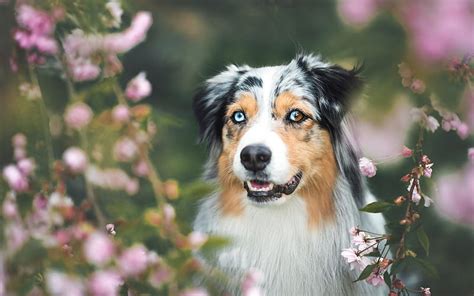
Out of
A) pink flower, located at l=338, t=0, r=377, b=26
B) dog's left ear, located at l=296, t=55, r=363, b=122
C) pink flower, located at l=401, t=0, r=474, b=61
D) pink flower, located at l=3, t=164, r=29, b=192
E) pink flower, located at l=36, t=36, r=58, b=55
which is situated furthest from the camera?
dog's left ear, located at l=296, t=55, r=363, b=122

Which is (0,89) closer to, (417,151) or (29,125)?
(29,125)

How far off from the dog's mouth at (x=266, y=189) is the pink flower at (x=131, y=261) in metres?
0.79

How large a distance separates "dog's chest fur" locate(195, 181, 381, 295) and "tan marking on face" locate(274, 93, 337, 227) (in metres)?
0.04

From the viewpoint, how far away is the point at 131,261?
6.89 feet

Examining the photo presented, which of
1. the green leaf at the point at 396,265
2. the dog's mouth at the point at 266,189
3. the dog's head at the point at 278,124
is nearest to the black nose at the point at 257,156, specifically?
the dog's head at the point at 278,124

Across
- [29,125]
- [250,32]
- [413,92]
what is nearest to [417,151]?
[413,92]

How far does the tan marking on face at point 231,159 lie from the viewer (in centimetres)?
298

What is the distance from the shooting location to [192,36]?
304cm

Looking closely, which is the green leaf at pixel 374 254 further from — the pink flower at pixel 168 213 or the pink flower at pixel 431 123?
the pink flower at pixel 168 213

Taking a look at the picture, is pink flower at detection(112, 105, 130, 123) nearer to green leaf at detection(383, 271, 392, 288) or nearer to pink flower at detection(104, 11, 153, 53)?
pink flower at detection(104, 11, 153, 53)

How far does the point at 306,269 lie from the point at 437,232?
2.77ft

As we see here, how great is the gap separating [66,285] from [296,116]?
1.16 m

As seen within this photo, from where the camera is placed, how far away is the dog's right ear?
3.12 m

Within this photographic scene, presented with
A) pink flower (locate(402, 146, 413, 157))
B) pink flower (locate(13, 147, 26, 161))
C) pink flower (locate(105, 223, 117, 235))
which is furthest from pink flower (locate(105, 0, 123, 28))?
pink flower (locate(402, 146, 413, 157))
